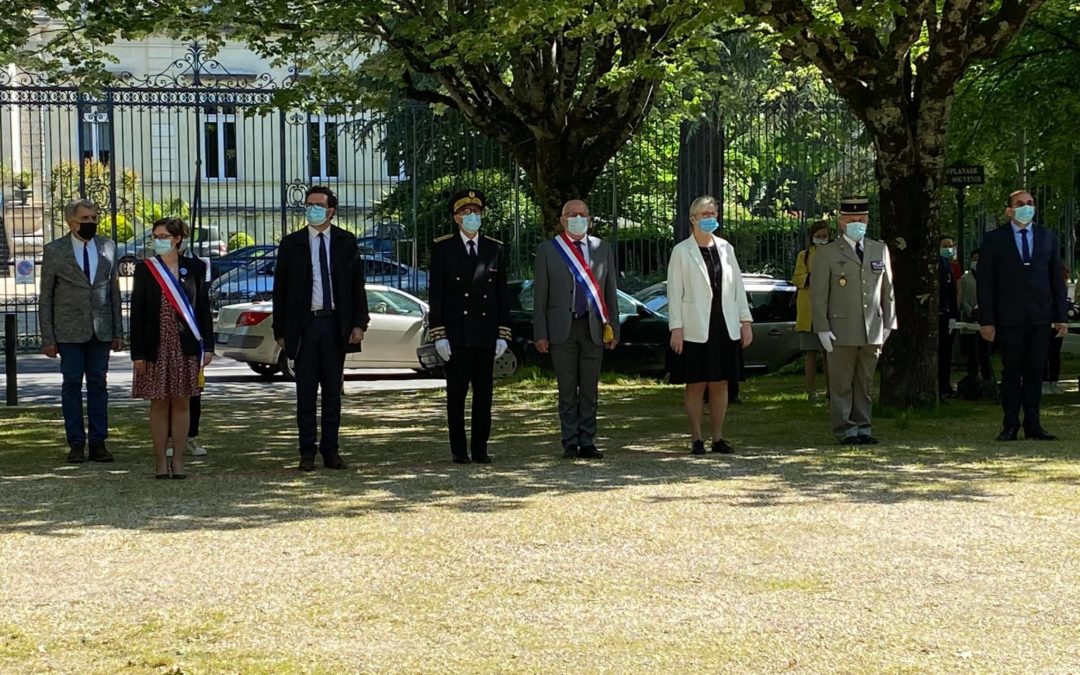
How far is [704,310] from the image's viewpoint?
12.6m

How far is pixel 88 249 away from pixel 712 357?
480 cm

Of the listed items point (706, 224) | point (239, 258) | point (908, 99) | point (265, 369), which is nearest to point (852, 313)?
point (706, 224)

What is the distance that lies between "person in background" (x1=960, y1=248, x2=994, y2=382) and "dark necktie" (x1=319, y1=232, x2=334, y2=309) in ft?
26.0

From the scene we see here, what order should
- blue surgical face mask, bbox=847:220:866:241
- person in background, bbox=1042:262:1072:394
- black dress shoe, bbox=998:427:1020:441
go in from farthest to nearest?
person in background, bbox=1042:262:1072:394, black dress shoe, bbox=998:427:1020:441, blue surgical face mask, bbox=847:220:866:241

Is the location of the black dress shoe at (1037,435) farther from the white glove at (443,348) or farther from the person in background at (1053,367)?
the white glove at (443,348)

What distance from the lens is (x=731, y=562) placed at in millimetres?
8094

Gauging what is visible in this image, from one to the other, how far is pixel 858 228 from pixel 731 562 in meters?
5.85

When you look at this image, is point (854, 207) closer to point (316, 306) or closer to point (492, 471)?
point (492, 471)

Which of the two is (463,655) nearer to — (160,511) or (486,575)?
(486,575)

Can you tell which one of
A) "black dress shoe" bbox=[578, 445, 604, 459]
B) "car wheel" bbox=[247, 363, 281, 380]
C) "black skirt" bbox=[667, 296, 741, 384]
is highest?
"black skirt" bbox=[667, 296, 741, 384]

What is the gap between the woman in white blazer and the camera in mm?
12562

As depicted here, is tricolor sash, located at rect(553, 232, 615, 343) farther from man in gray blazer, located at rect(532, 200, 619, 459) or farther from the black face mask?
the black face mask

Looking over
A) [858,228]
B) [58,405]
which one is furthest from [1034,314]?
[58,405]

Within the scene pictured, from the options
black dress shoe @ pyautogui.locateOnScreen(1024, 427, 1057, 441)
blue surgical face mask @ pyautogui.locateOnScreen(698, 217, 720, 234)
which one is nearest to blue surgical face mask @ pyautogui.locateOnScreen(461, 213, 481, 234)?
blue surgical face mask @ pyautogui.locateOnScreen(698, 217, 720, 234)
